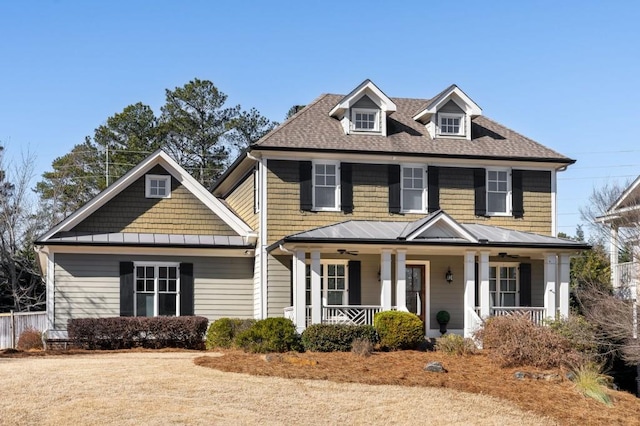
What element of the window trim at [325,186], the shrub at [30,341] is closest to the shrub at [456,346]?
the window trim at [325,186]

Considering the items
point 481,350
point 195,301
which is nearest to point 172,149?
point 195,301

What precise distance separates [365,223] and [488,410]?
11.4 metres

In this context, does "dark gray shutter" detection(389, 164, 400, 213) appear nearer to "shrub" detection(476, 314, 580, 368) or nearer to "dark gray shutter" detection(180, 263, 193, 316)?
"dark gray shutter" detection(180, 263, 193, 316)

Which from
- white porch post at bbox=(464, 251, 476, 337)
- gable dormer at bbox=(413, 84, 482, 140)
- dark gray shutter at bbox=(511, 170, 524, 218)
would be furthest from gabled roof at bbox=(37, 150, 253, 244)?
dark gray shutter at bbox=(511, 170, 524, 218)

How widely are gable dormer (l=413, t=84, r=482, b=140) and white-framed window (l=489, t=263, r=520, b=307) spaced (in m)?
4.37

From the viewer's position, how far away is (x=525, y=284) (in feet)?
97.5

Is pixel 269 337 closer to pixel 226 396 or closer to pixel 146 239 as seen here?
pixel 146 239

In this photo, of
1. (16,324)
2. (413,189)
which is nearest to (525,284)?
(413,189)

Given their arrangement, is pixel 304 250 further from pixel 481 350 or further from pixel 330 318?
pixel 481 350

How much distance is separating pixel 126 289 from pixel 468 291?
400 inches

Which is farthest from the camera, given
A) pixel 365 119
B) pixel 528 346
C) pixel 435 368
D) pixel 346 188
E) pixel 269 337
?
pixel 365 119

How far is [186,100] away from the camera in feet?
179

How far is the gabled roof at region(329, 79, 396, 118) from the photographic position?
29.1 meters

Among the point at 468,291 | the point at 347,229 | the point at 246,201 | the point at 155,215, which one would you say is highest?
the point at 246,201
